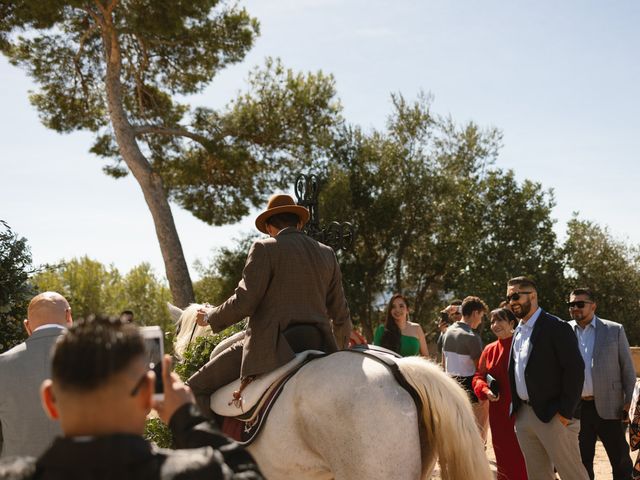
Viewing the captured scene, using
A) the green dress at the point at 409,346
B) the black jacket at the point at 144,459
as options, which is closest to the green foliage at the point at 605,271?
the green dress at the point at 409,346

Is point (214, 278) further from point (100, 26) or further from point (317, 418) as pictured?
point (317, 418)

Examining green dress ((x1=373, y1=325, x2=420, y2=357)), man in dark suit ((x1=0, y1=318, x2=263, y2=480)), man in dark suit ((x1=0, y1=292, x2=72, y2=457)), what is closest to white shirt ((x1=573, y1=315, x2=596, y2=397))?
green dress ((x1=373, y1=325, x2=420, y2=357))

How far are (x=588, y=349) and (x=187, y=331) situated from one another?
13.2 feet

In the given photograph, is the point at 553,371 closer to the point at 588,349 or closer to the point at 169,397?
the point at 588,349

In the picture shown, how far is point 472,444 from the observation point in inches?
162

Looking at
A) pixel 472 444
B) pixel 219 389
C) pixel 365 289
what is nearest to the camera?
pixel 472 444

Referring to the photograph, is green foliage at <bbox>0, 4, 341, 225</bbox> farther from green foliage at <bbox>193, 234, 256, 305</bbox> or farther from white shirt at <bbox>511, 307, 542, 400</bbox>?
white shirt at <bbox>511, 307, 542, 400</bbox>

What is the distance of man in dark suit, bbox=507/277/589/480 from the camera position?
5965 millimetres

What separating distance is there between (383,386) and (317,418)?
17.4 inches

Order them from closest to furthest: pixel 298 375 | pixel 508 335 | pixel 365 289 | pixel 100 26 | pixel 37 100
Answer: pixel 298 375 < pixel 508 335 < pixel 100 26 < pixel 37 100 < pixel 365 289

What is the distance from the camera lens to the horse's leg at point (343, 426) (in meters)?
4.11

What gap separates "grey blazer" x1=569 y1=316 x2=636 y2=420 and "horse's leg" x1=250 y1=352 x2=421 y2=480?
4003mm

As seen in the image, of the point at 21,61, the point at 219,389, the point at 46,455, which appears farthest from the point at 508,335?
the point at 21,61

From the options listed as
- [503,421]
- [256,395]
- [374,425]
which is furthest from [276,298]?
[503,421]
